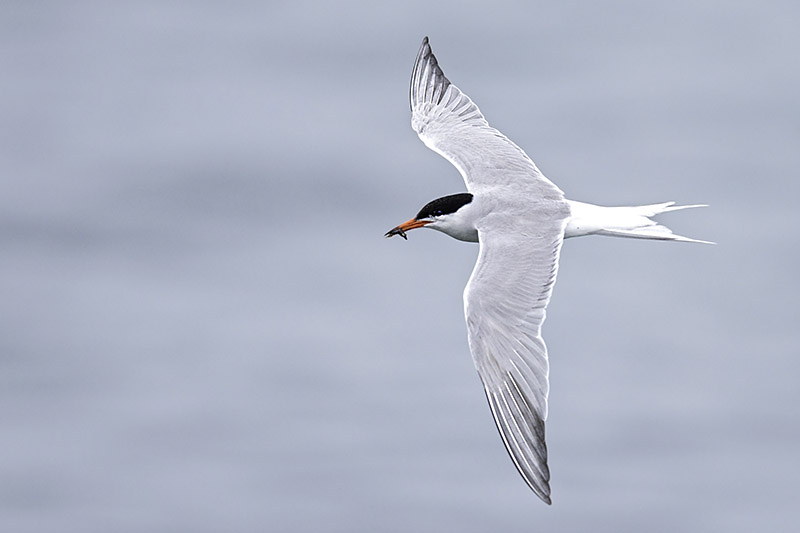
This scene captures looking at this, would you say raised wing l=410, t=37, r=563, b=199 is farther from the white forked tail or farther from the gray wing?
the white forked tail

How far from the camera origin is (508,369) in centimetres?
799

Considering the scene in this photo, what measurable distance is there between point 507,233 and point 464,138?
1.53m

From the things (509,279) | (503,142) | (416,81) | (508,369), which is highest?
(416,81)

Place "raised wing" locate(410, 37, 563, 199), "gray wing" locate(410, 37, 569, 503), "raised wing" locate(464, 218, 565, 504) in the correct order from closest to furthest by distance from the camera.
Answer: "raised wing" locate(464, 218, 565, 504), "gray wing" locate(410, 37, 569, 503), "raised wing" locate(410, 37, 563, 199)

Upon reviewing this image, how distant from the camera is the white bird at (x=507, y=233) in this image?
25.7 feet

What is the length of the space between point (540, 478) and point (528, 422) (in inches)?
15.1

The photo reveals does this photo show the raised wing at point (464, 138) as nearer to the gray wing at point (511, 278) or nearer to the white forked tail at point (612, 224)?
the gray wing at point (511, 278)

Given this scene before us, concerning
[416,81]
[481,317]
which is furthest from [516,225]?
[416,81]

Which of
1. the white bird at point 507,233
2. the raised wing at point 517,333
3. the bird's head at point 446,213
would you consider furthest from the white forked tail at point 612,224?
the bird's head at point 446,213

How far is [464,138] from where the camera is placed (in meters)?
10.1

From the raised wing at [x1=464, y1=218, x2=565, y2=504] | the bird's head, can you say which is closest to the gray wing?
the raised wing at [x1=464, y1=218, x2=565, y2=504]

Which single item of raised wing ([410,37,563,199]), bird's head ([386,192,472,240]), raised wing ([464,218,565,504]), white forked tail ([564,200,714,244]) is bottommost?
raised wing ([464,218,565,504])

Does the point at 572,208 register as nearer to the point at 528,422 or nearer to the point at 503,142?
the point at 503,142

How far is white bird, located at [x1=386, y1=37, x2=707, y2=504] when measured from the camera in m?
7.82
